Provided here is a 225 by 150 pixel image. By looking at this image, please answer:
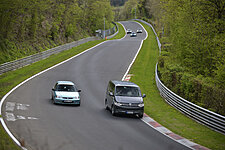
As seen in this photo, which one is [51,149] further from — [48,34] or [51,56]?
[48,34]

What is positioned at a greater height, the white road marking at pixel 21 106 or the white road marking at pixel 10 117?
the white road marking at pixel 10 117

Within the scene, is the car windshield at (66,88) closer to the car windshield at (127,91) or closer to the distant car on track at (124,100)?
the distant car on track at (124,100)

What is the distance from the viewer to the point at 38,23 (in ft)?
192

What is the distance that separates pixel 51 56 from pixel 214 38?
2787cm

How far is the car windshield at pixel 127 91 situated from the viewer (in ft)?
67.1

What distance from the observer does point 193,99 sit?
21.0 meters

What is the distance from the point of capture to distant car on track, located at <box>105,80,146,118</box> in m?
19.3

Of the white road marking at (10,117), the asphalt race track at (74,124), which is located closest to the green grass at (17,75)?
the asphalt race track at (74,124)

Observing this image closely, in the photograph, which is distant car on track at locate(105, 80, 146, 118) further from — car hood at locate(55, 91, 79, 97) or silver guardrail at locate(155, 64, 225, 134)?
silver guardrail at locate(155, 64, 225, 134)

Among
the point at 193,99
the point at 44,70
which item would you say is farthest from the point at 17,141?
the point at 44,70

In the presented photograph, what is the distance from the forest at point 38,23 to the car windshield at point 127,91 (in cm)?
2178

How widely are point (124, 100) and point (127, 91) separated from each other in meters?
1.25

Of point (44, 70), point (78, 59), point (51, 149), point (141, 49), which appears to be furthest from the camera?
point (141, 49)

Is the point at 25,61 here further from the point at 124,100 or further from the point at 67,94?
the point at 124,100
